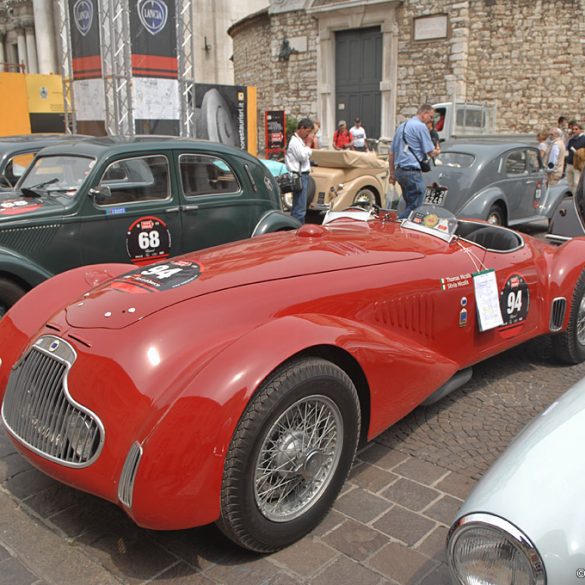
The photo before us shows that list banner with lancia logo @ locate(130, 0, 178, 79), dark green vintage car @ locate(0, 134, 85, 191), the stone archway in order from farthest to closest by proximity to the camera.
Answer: the stone archway → banner with lancia logo @ locate(130, 0, 178, 79) → dark green vintage car @ locate(0, 134, 85, 191)

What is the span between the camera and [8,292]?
4770 millimetres

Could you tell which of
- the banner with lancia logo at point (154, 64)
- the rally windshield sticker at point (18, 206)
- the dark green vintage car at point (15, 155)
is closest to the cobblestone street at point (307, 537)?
the rally windshield sticker at point (18, 206)

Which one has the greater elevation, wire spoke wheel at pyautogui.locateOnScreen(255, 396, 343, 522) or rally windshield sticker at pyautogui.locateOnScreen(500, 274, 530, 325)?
rally windshield sticker at pyautogui.locateOnScreen(500, 274, 530, 325)

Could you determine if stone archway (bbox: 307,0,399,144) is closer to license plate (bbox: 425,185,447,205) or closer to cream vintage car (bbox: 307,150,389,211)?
cream vintage car (bbox: 307,150,389,211)

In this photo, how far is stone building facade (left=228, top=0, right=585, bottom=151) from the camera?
19641 millimetres

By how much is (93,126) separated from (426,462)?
11.3 meters

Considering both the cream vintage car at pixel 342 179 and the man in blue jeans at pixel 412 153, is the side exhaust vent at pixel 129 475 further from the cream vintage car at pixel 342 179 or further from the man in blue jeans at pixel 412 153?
the cream vintage car at pixel 342 179

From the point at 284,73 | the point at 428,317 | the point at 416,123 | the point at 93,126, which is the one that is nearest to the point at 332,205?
the point at 416,123

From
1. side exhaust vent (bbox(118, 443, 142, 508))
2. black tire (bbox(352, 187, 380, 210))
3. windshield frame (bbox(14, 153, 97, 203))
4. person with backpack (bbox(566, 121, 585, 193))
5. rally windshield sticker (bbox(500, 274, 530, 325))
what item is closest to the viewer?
side exhaust vent (bbox(118, 443, 142, 508))

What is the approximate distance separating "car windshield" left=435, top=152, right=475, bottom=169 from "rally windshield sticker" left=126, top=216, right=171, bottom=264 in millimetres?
5430

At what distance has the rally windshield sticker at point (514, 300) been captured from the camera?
3770 mm

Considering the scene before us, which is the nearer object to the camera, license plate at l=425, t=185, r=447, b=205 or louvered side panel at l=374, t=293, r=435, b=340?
louvered side panel at l=374, t=293, r=435, b=340

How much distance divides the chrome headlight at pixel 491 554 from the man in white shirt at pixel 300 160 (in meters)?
8.03

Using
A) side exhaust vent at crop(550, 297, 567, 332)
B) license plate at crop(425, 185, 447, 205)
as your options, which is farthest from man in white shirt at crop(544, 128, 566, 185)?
side exhaust vent at crop(550, 297, 567, 332)
